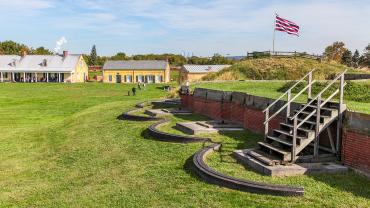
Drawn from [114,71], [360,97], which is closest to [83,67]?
[114,71]

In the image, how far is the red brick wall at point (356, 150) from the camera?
369 inches

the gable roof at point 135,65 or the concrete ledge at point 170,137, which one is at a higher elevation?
the gable roof at point 135,65

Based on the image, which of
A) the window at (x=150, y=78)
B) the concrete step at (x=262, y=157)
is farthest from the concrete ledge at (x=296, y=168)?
the window at (x=150, y=78)

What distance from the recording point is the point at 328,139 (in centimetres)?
1070

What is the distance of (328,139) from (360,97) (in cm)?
463

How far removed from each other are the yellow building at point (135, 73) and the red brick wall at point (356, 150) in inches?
2855

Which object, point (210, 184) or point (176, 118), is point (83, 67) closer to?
point (176, 118)

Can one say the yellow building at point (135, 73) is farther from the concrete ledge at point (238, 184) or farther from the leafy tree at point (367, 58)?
the concrete ledge at point (238, 184)

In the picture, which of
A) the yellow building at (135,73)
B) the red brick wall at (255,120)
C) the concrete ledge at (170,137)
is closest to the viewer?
the concrete ledge at (170,137)

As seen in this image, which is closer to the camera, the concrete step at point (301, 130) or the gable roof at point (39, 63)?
the concrete step at point (301, 130)

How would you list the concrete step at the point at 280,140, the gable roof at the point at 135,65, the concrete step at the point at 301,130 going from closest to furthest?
the concrete step at the point at 301,130 < the concrete step at the point at 280,140 < the gable roof at the point at 135,65

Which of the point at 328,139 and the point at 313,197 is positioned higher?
the point at 328,139

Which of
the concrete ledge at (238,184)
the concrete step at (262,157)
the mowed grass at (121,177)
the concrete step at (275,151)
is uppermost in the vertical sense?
the concrete step at (275,151)

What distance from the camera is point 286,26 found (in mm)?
32406
